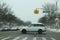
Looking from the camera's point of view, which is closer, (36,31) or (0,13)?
(36,31)

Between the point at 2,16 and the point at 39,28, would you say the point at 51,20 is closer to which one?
the point at 2,16

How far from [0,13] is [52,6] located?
3520 cm

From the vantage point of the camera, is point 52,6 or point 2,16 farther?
point 52,6

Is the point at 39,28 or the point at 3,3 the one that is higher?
the point at 3,3

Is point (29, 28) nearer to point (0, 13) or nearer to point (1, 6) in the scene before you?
point (0, 13)

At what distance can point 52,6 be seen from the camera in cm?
9756

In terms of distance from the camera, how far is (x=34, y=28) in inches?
1581

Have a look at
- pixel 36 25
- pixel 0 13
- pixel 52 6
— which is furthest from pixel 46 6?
pixel 36 25

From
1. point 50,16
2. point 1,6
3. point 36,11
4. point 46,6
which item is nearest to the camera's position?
point 36,11

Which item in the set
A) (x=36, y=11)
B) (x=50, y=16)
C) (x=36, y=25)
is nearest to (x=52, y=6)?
(x=50, y=16)

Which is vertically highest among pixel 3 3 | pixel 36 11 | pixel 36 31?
pixel 3 3

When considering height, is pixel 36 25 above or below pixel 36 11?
below

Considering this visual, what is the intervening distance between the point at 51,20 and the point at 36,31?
5275cm

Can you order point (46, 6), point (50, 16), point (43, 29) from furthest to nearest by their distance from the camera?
point (46, 6) → point (50, 16) → point (43, 29)
